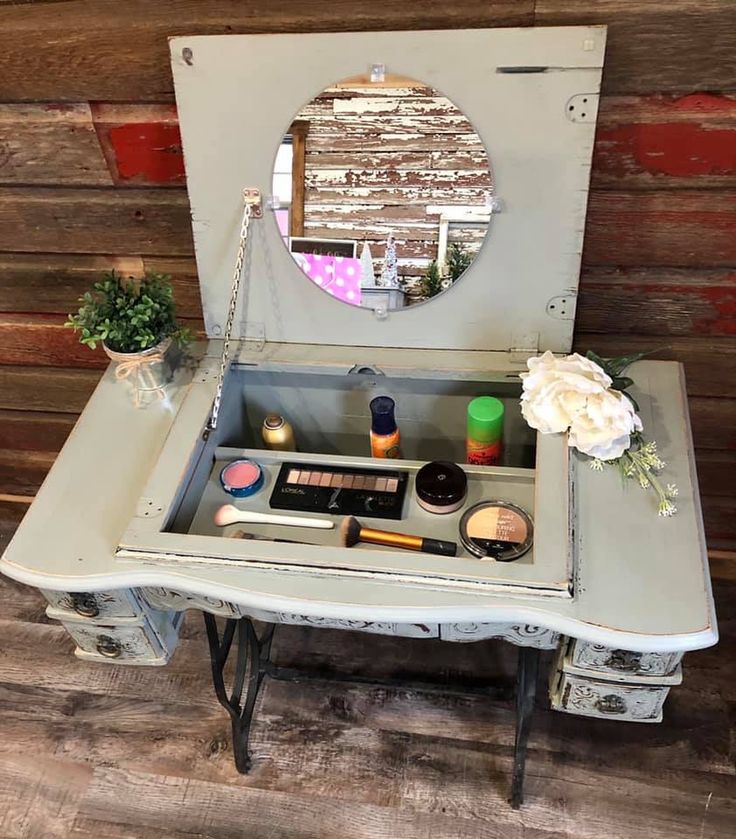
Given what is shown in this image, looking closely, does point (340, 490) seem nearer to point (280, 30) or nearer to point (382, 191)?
point (382, 191)

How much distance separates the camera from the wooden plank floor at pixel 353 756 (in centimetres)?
133

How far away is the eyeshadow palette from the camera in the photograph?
102 centimetres

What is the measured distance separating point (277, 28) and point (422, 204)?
11.7 inches

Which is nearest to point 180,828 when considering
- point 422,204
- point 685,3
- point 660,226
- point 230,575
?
point 230,575

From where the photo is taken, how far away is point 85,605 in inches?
40.0

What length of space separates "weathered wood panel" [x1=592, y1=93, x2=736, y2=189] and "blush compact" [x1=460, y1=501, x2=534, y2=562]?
48 centimetres

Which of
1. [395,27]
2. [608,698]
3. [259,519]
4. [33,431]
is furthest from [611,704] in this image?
[33,431]

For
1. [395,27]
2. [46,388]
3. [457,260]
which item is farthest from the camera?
[46,388]

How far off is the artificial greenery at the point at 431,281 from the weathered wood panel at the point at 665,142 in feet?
0.84

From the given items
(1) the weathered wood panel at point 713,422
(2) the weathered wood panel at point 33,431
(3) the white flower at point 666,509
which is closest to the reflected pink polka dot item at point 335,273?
(3) the white flower at point 666,509

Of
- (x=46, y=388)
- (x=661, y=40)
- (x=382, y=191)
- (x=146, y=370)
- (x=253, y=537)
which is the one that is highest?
(x=661, y=40)

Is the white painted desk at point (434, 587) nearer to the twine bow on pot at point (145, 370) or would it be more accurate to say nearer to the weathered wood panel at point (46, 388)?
the twine bow on pot at point (145, 370)

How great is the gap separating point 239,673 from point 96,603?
355mm

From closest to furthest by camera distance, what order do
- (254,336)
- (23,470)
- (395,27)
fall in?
(395,27) → (254,336) → (23,470)
